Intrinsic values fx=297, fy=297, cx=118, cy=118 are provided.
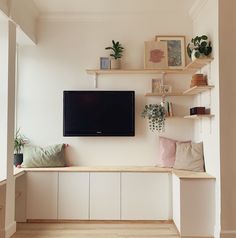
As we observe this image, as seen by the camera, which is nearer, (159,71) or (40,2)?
(40,2)

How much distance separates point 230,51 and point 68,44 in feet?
7.59

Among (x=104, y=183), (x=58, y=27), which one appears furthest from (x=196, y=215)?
(x=58, y=27)

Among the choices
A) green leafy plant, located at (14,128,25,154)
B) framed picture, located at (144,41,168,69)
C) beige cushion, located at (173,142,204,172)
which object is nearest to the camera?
beige cushion, located at (173,142,204,172)

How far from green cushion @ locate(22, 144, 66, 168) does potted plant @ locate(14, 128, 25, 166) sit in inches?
3.7

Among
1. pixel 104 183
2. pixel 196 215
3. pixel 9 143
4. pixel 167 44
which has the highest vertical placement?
pixel 167 44

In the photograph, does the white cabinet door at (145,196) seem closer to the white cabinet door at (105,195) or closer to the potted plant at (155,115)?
the white cabinet door at (105,195)

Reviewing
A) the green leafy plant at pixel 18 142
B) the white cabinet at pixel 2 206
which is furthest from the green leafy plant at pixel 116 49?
the white cabinet at pixel 2 206

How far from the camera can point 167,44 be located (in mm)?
4352

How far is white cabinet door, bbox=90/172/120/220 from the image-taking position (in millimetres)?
3914

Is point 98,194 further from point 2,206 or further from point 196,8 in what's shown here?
point 196,8

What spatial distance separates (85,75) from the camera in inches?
173

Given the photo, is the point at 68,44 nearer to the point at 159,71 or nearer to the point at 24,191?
the point at 159,71

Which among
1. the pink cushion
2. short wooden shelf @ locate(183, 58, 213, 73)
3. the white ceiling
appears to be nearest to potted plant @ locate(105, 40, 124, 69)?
the white ceiling

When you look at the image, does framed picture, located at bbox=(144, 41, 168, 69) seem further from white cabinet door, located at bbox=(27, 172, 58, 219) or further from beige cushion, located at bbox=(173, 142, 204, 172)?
white cabinet door, located at bbox=(27, 172, 58, 219)
